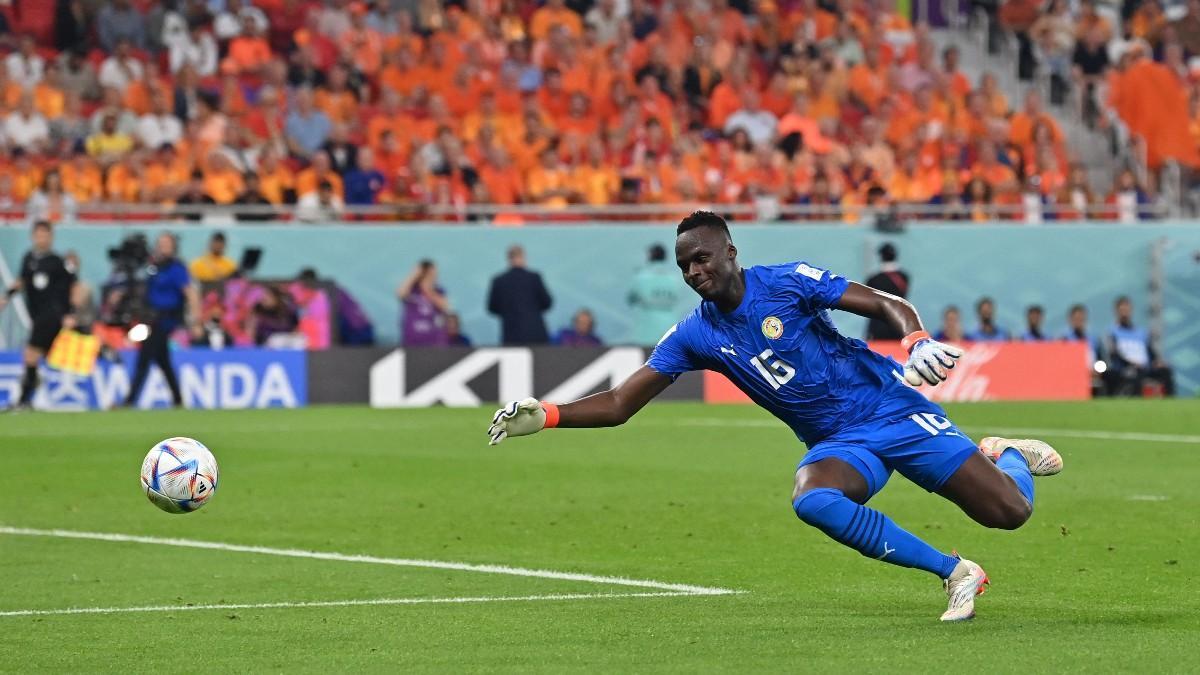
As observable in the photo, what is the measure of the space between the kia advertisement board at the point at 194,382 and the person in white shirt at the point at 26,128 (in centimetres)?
284

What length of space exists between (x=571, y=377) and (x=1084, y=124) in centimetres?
1020

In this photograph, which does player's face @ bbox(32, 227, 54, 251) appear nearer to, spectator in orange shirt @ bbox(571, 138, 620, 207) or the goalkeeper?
spectator in orange shirt @ bbox(571, 138, 620, 207)

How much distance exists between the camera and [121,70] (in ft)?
87.3

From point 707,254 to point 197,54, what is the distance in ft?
65.8

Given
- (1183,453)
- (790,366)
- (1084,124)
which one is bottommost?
(1183,453)

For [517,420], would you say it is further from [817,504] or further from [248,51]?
[248,51]

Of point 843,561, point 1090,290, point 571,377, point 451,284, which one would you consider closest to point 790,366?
point 843,561

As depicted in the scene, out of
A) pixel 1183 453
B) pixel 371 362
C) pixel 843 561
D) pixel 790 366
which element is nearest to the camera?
pixel 790 366

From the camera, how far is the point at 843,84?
96.0 ft

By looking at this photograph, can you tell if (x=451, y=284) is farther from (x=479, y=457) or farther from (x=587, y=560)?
(x=587, y=560)

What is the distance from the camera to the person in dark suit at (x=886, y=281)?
23.0m

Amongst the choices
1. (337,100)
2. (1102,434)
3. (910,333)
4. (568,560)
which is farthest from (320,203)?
(910,333)

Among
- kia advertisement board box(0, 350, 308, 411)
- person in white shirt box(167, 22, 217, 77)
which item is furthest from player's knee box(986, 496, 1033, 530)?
person in white shirt box(167, 22, 217, 77)

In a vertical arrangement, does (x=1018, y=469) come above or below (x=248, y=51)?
below
